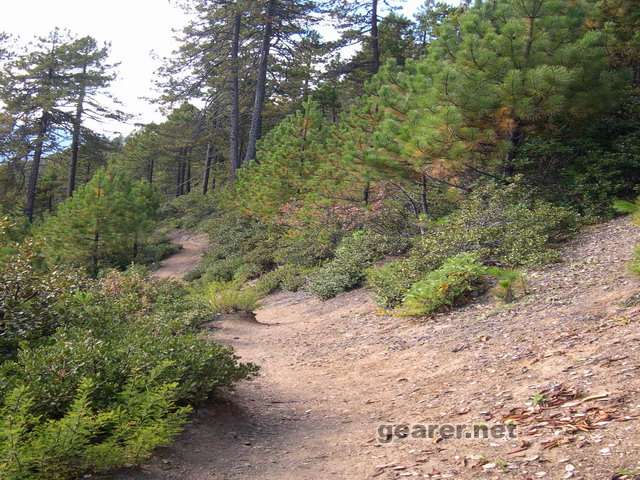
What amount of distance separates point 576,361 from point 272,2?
24.3 metres

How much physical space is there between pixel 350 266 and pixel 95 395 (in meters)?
Result: 8.85

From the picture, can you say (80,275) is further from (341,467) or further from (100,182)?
(100,182)

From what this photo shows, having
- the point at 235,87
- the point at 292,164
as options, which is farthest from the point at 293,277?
the point at 235,87

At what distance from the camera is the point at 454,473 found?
3064 mm

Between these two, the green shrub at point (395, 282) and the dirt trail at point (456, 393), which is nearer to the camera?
the dirt trail at point (456, 393)

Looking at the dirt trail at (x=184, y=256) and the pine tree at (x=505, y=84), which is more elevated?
the pine tree at (x=505, y=84)

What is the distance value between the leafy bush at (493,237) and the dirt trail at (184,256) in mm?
14375

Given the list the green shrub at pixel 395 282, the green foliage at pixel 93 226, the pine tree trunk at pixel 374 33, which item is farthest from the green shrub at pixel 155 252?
the green shrub at pixel 395 282

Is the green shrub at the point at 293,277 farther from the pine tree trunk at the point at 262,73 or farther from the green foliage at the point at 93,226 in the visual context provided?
the pine tree trunk at the point at 262,73

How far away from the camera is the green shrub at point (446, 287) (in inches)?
300

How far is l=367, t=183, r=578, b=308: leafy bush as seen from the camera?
847cm

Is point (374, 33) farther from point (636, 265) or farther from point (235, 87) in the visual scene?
point (636, 265)

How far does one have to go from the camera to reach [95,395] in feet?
12.3

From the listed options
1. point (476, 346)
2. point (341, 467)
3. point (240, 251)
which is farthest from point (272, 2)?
point (341, 467)
